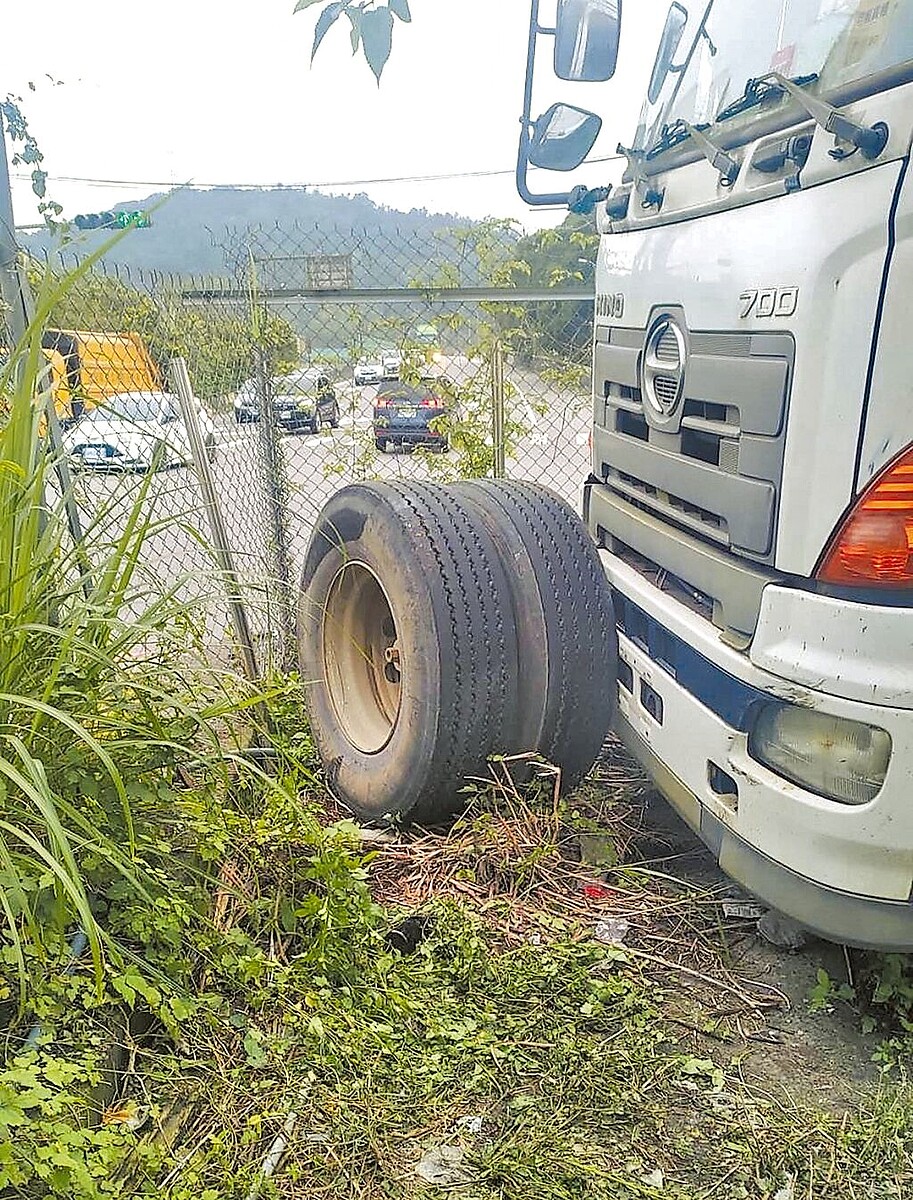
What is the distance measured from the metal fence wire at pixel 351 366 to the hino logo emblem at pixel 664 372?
1817mm

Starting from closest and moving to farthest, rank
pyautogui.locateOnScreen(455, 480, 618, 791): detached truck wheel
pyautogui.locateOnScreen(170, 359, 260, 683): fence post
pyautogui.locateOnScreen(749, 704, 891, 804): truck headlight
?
pyautogui.locateOnScreen(749, 704, 891, 804): truck headlight
pyautogui.locateOnScreen(455, 480, 618, 791): detached truck wheel
pyautogui.locateOnScreen(170, 359, 260, 683): fence post

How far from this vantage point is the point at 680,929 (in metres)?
2.66

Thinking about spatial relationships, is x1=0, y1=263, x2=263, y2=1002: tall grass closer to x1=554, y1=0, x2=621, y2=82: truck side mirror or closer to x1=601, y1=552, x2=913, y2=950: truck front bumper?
x1=601, y1=552, x2=913, y2=950: truck front bumper

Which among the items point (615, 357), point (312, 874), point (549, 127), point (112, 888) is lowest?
point (312, 874)

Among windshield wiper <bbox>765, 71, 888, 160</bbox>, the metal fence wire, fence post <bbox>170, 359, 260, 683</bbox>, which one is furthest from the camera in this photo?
the metal fence wire

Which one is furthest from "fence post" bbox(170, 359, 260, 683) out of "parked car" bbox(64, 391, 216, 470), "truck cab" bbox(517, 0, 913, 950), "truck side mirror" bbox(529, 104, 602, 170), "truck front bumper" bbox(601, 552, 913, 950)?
"truck front bumper" bbox(601, 552, 913, 950)

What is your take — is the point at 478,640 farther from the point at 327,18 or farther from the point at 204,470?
the point at 327,18

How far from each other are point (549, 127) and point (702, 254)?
1.32m

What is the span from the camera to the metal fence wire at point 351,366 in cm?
418

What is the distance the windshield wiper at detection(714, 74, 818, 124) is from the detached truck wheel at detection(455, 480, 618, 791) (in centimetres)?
128

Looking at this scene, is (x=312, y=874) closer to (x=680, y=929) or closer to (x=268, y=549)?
(x=680, y=929)

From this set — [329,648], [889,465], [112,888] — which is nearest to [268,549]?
[329,648]

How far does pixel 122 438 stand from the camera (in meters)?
2.74

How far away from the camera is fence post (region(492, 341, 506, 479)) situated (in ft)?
16.0
